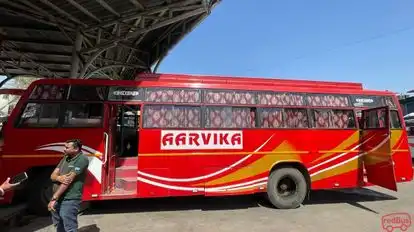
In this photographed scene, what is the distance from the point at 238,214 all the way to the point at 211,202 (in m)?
1.28

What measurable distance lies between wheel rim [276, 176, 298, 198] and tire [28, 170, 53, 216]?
17.5 ft

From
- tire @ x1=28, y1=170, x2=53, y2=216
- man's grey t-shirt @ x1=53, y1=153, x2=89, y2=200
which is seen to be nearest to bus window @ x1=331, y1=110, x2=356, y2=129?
man's grey t-shirt @ x1=53, y1=153, x2=89, y2=200

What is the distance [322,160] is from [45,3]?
40.8 ft

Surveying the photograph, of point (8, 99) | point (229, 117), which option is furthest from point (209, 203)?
point (8, 99)

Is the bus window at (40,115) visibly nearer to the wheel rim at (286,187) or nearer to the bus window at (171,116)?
the bus window at (171,116)

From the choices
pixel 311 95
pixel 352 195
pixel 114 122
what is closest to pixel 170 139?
pixel 114 122

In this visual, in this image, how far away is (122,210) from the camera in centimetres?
743

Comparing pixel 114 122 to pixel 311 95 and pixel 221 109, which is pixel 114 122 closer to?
pixel 221 109

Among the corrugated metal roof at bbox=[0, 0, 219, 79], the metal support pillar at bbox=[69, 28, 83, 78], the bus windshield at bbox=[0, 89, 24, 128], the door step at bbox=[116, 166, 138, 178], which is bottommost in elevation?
the door step at bbox=[116, 166, 138, 178]

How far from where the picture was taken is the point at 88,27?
16.2 metres

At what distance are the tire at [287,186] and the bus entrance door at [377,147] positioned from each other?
68.4 inches

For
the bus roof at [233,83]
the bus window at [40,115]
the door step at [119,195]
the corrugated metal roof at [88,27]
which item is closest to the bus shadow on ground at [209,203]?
the door step at [119,195]

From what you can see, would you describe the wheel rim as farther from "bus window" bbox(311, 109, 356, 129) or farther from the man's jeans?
the man's jeans

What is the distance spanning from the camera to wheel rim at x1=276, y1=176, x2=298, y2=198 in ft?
25.4
